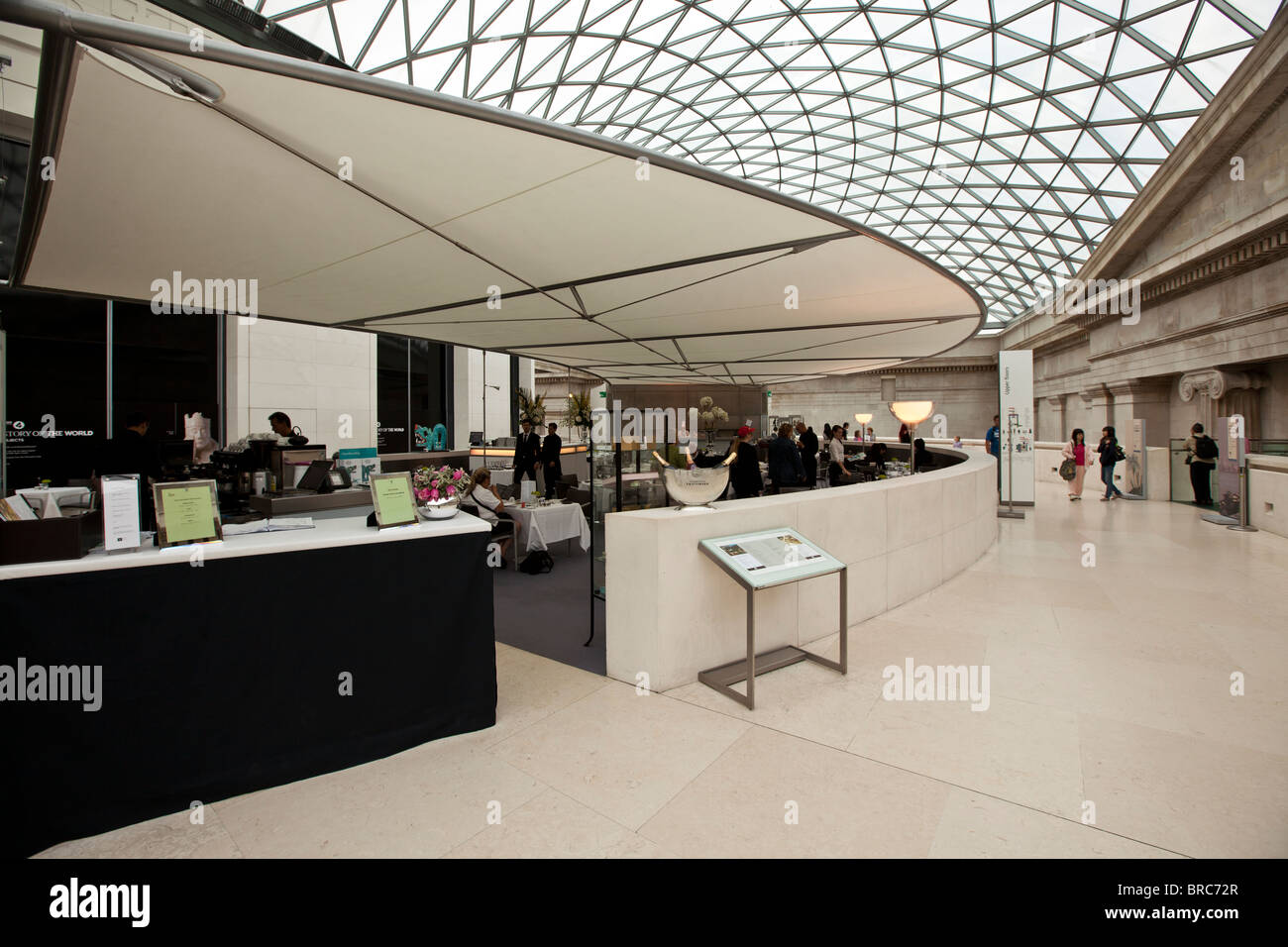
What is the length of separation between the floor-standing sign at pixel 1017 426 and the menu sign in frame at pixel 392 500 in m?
13.0

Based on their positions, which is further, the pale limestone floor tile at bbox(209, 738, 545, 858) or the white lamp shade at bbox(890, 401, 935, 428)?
the white lamp shade at bbox(890, 401, 935, 428)

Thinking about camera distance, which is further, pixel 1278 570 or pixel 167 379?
pixel 167 379

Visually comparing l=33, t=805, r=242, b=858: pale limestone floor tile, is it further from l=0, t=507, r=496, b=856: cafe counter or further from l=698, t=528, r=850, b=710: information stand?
l=698, t=528, r=850, b=710: information stand

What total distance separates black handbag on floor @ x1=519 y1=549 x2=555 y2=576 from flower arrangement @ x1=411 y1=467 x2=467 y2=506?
375 centimetres

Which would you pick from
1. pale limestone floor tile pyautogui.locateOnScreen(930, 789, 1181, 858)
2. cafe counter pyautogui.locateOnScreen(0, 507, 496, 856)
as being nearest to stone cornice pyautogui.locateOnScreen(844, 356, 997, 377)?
pale limestone floor tile pyautogui.locateOnScreen(930, 789, 1181, 858)

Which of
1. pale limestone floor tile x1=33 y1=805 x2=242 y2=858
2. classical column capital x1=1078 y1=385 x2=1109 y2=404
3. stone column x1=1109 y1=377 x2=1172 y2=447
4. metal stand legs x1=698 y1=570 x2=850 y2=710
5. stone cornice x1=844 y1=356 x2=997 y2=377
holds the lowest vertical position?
pale limestone floor tile x1=33 y1=805 x2=242 y2=858

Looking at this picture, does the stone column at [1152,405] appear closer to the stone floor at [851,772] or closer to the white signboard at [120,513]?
the stone floor at [851,772]

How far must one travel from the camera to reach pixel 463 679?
10.6 ft

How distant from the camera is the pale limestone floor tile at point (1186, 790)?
7.50 ft

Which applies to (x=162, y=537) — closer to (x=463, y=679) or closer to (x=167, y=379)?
(x=463, y=679)

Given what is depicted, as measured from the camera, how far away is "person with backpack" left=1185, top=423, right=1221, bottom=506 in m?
12.2

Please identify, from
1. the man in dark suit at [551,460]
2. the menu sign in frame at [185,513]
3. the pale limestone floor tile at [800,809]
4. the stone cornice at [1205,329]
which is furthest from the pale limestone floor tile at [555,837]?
the stone cornice at [1205,329]
